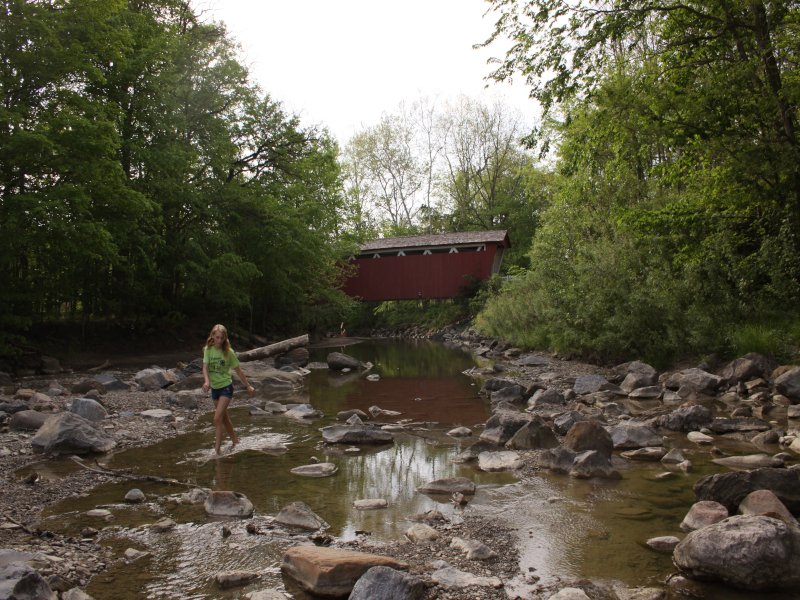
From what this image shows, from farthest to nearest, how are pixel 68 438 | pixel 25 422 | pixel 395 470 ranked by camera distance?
pixel 25 422 < pixel 68 438 < pixel 395 470

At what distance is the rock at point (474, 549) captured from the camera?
4176mm

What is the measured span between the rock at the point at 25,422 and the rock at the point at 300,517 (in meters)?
5.48

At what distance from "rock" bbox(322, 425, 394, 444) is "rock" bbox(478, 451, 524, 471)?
1.64m

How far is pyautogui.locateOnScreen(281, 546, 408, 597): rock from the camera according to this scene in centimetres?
364

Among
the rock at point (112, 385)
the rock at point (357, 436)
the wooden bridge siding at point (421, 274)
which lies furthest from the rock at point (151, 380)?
the wooden bridge siding at point (421, 274)

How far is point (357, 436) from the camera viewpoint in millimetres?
8109

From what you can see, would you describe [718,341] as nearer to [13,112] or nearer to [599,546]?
[599,546]

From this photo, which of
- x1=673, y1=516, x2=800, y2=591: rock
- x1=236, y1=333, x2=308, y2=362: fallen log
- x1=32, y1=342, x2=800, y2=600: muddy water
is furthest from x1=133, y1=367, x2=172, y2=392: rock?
x1=673, y1=516, x2=800, y2=591: rock

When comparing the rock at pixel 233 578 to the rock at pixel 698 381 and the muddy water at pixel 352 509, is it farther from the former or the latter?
the rock at pixel 698 381

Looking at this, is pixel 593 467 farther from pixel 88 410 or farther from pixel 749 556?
pixel 88 410

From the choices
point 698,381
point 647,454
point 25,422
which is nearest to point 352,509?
point 647,454

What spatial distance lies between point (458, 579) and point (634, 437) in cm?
439

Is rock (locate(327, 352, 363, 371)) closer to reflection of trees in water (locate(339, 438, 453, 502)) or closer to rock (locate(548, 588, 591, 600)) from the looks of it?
reflection of trees in water (locate(339, 438, 453, 502))

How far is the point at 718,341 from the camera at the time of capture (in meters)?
12.7
